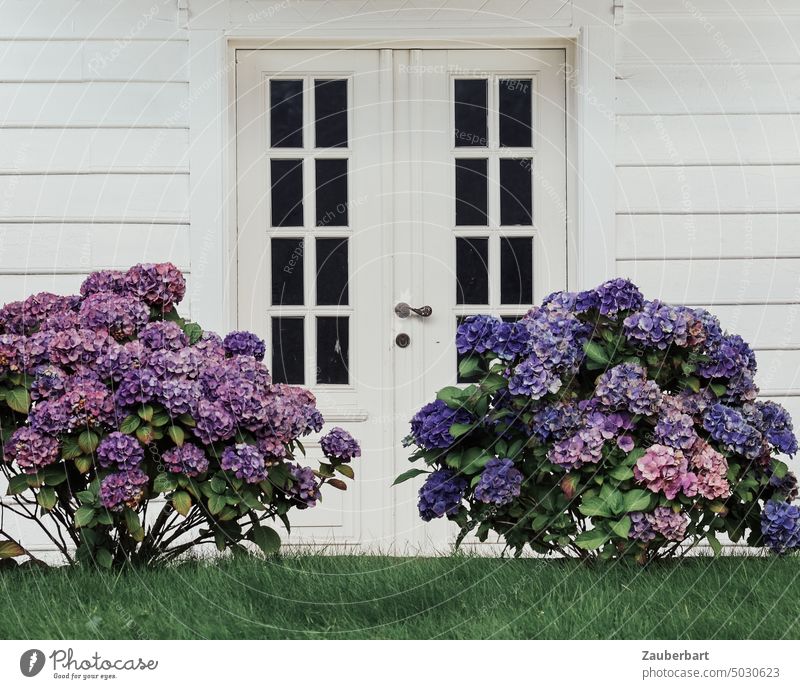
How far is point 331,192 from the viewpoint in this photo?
4254 mm

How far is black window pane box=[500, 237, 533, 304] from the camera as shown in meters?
4.26

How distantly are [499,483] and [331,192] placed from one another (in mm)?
1884

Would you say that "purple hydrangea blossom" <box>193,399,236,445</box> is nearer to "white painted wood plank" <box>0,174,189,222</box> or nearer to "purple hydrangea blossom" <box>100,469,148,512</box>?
"purple hydrangea blossom" <box>100,469,148,512</box>

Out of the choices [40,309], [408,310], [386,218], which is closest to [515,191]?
[386,218]

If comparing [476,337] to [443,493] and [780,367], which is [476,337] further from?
[780,367]

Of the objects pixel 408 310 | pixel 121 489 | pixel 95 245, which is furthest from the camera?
pixel 408 310

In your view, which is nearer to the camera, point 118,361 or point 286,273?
point 118,361

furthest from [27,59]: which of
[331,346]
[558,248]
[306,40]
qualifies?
[558,248]

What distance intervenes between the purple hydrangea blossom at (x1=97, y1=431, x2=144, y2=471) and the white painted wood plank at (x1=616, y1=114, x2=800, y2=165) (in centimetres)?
233

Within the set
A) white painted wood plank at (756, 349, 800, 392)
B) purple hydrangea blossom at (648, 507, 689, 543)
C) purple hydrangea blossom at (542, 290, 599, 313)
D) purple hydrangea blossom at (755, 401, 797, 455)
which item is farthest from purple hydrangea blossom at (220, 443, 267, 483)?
white painted wood plank at (756, 349, 800, 392)

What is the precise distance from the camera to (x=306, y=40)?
4.17 m

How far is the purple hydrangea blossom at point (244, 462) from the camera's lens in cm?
269

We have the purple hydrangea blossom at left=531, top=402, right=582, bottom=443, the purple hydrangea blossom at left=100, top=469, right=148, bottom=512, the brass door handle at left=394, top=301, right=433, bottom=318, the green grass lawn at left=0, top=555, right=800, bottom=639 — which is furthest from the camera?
the brass door handle at left=394, top=301, right=433, bottom=318

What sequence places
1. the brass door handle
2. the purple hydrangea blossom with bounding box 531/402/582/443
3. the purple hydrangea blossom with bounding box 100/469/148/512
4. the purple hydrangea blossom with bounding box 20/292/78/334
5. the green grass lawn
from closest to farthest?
the green grass lawn
the purple hydrangea blossom with bounding box 100/469/148/512
the purple hydrangea blossom with bounding box 531/402/582/443
the purple hydrangea blossom with bounding box 20/292/78/334
the brass door handle
